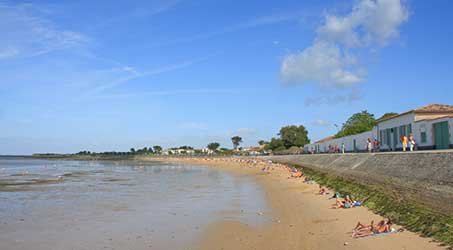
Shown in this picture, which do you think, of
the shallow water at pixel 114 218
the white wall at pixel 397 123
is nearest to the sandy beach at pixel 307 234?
the shallow water at pixel 114 218

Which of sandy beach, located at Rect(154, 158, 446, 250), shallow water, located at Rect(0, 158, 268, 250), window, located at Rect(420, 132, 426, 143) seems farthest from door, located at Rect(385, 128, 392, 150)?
sandy beach, located at Rect(154, 158, 446, 250)

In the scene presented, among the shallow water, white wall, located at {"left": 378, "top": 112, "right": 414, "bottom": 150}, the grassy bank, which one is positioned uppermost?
white wall, located at {"left": 378, "top": 112, "right": 414, "bottom": 150}

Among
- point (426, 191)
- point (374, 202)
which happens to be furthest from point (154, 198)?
point (426, 191)

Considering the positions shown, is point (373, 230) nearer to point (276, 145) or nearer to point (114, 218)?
point (114, 218)

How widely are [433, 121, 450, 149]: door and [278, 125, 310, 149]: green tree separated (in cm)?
8870

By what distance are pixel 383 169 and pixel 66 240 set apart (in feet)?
49.1

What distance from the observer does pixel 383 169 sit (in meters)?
20.3

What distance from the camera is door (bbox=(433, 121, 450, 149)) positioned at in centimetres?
2586

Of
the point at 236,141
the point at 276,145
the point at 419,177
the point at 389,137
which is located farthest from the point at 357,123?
the point at 236,141

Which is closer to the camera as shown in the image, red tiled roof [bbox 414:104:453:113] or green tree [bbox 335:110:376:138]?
red tiled roof [bbox 414:104:453:113]

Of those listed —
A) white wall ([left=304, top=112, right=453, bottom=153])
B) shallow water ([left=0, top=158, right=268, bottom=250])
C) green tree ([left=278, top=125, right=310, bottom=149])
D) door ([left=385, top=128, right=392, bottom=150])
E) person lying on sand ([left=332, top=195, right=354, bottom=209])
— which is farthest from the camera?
green tree ([left=278, top=125, right=310, bottom=149])

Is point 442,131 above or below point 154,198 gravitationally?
above

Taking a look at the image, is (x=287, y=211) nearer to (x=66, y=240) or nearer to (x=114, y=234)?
(x=114, y=234)

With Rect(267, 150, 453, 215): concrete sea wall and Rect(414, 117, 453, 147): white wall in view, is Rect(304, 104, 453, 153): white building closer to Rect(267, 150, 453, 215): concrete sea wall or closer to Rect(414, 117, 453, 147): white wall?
Rect(414, 117, 453, 147): white wall
